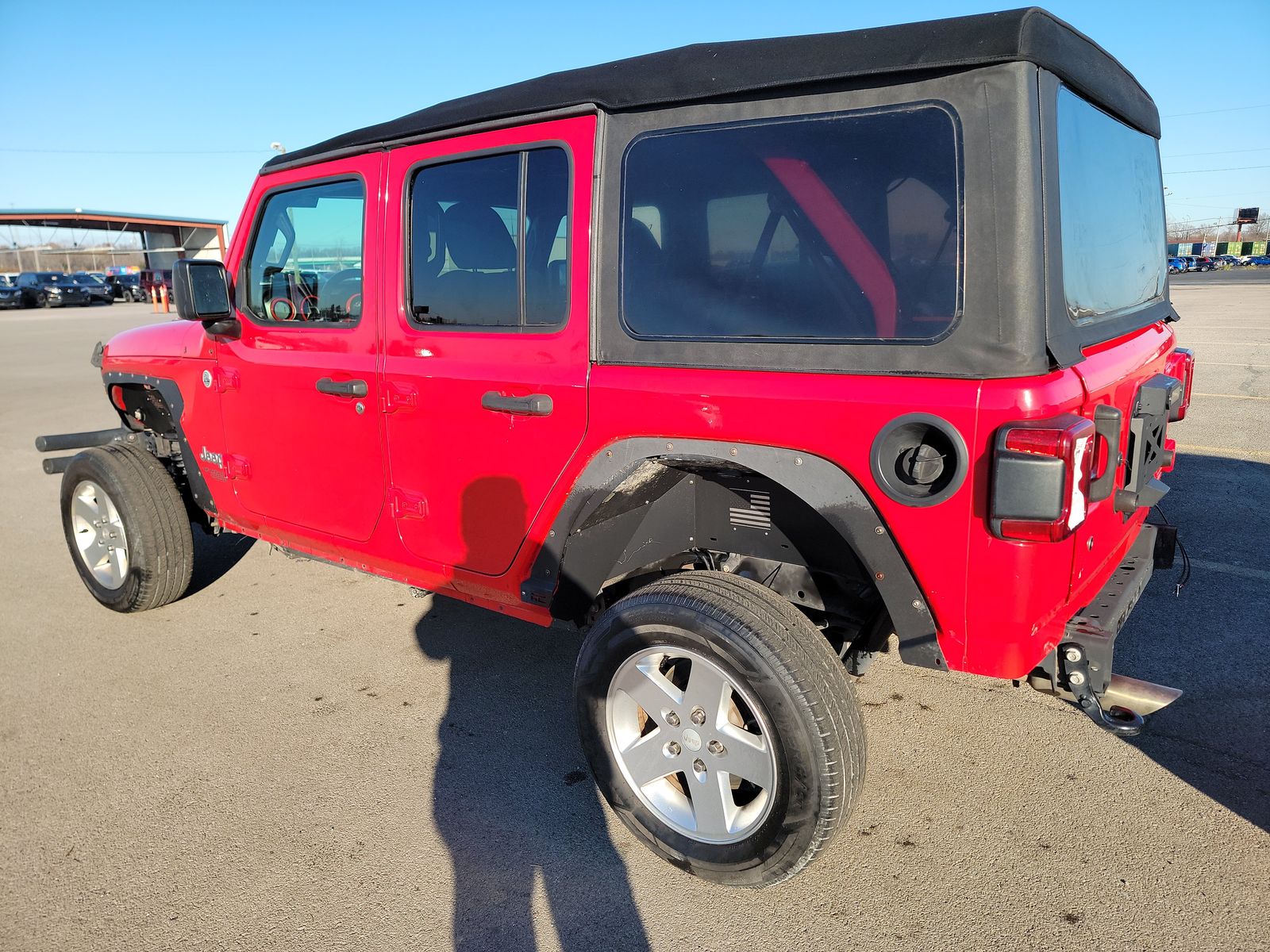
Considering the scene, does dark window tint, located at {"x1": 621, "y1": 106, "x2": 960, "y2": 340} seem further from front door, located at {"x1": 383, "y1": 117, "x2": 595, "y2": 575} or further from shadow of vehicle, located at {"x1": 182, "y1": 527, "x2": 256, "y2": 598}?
shadow of vehicle, located at {"x1": 182, "y1": 527, "x2": 256, "y2": 598}

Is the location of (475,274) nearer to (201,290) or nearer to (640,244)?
(640,244)

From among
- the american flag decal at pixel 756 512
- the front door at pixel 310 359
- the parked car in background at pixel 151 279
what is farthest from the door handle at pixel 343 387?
the parked car in background at pixel 151 279

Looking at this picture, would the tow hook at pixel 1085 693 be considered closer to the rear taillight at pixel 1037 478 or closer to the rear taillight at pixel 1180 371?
the rear taillight at pixel 1037 478

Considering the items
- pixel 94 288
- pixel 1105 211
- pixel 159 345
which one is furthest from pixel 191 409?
pixel 94 288

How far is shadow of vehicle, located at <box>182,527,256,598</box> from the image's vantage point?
5066 mm

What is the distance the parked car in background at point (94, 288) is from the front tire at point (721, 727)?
149 ft

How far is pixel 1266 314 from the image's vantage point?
1950cm

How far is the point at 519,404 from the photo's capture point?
8.92 feet

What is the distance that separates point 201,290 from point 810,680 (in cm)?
287

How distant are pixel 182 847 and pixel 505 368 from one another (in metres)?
1.79

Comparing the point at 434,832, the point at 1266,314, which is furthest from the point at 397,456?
the point at 1266,314

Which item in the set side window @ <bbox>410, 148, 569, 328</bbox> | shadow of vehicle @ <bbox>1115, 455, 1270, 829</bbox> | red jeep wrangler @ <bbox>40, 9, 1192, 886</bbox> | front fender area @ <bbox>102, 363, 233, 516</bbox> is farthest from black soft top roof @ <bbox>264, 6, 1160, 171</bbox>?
shadow of vehicle @ <bbox>1115, 455, 1270, 829</bbox>

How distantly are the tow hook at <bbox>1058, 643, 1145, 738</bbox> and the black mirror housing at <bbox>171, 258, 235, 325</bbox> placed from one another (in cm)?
333

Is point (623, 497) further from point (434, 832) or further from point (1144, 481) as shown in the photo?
point (1144, 481)
